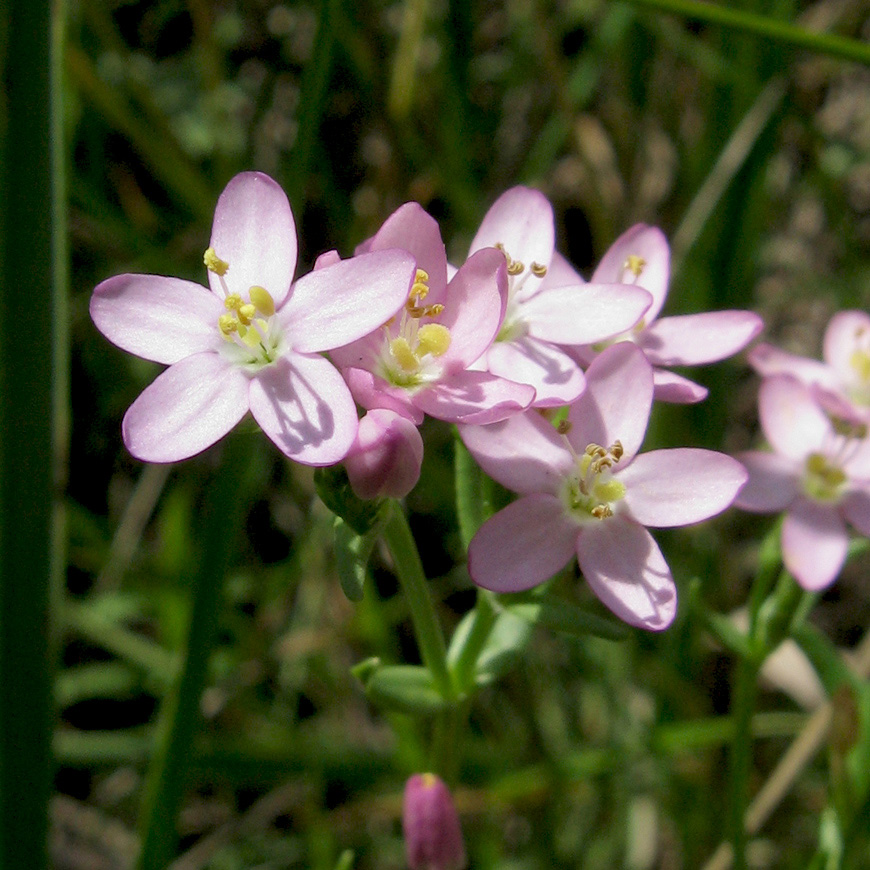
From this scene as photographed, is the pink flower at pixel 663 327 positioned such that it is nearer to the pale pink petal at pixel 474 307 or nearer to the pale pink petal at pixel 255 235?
the pale pink petal at pixel 474 307

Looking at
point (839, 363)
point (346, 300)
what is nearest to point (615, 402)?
point (346, 300)

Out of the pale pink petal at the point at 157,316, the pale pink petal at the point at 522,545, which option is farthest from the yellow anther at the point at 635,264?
the pale pink petal at the point at 157,316

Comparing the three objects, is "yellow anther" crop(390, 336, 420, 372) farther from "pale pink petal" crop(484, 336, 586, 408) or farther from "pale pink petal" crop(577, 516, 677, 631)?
"pale pink petal" crop(577, 516, 677, 631)

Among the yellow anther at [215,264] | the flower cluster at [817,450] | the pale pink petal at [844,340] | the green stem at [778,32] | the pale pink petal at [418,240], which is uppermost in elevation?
the green stem at [778,32]

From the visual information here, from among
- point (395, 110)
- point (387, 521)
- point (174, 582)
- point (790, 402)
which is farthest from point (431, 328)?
point (395, 110)

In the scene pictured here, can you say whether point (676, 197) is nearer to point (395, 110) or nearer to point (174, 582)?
point (395, 110)

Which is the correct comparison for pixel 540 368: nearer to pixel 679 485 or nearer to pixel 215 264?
pixel 679 485
